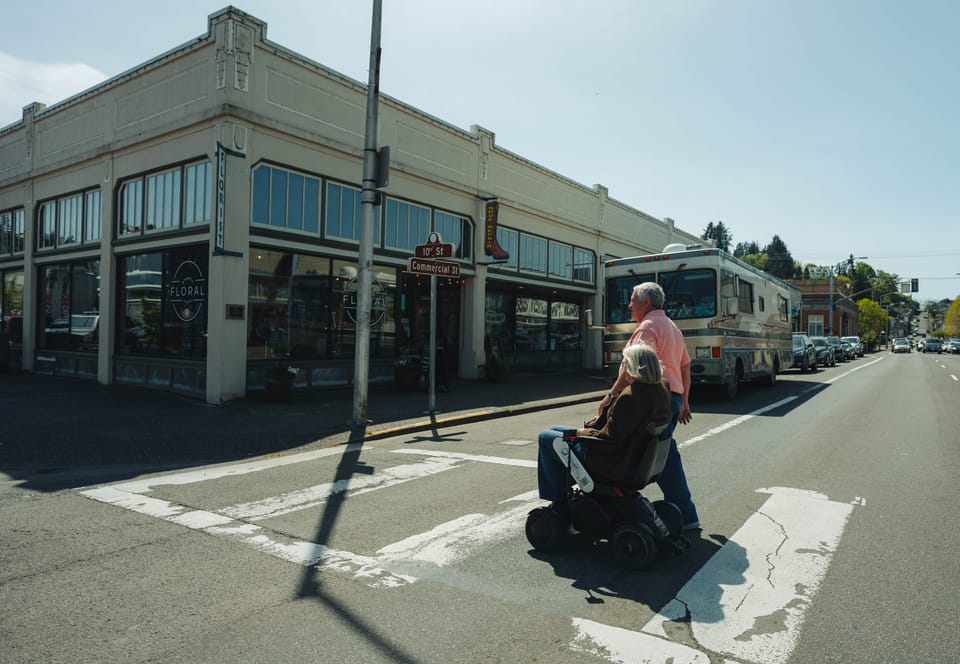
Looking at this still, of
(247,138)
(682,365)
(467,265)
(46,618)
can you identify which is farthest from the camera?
(467,265)

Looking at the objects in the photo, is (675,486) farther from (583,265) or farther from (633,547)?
(583,265)

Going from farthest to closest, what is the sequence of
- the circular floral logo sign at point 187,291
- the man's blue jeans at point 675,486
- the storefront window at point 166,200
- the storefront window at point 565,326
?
the storefront window at point 565,326 < the storefront window at point 166,200 < the circular floral logo sign at point 187,291 < the man's blue jeans at point 675,486

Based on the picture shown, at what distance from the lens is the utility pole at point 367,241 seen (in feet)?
35.3

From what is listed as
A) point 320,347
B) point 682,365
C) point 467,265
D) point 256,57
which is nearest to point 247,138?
point 256,57

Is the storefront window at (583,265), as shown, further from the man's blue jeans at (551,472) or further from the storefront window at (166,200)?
the man's blue jeans at (551,472)

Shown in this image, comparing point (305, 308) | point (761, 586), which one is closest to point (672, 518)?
point (761, 586)

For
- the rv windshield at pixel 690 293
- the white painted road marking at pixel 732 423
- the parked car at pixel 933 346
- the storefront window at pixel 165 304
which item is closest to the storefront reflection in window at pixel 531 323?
the rv windshield at pixel 690 293

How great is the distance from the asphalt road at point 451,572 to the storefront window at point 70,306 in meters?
11.3

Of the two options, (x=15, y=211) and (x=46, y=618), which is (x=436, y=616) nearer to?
(x=46, y=618)

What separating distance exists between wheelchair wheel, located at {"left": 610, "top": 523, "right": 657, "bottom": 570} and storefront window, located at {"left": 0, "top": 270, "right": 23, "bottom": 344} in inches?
801

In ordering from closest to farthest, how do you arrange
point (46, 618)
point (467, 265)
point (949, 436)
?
point (46, 618), point (949, 436), point (467, 265)

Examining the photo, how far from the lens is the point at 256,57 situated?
13227 mm

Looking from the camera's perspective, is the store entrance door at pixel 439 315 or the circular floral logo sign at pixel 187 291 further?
the store entrance door at pixel 439 315

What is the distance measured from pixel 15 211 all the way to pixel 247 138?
11.5 metres
